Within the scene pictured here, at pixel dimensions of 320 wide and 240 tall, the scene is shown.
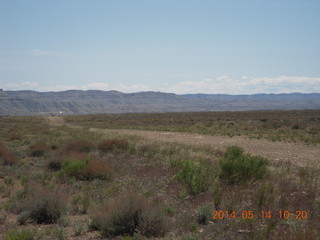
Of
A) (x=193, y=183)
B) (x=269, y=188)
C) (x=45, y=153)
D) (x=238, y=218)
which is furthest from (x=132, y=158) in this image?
(x=238, y=218)

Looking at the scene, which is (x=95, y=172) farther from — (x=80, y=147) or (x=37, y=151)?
(x=37, y=151)

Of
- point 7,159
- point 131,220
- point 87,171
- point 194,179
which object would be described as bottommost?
point 7,159

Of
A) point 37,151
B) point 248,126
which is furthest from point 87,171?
point 248,126

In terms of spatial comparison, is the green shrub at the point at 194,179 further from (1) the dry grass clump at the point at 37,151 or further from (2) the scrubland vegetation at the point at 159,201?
(1) the dry grass clump at the point at 37,151

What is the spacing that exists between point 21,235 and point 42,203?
1390 millimetres

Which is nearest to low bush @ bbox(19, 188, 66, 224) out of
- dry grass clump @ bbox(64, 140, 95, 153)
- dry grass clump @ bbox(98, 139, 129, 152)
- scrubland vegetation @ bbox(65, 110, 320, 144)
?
dry grass clump @ bbox(64, 140, 95, 153)

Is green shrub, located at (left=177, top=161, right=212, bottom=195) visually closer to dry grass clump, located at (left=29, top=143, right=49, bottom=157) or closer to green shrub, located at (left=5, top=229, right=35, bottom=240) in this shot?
green shrub, located at (left=5, top=229, right=35, bottom=240)

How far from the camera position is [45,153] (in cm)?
1794
